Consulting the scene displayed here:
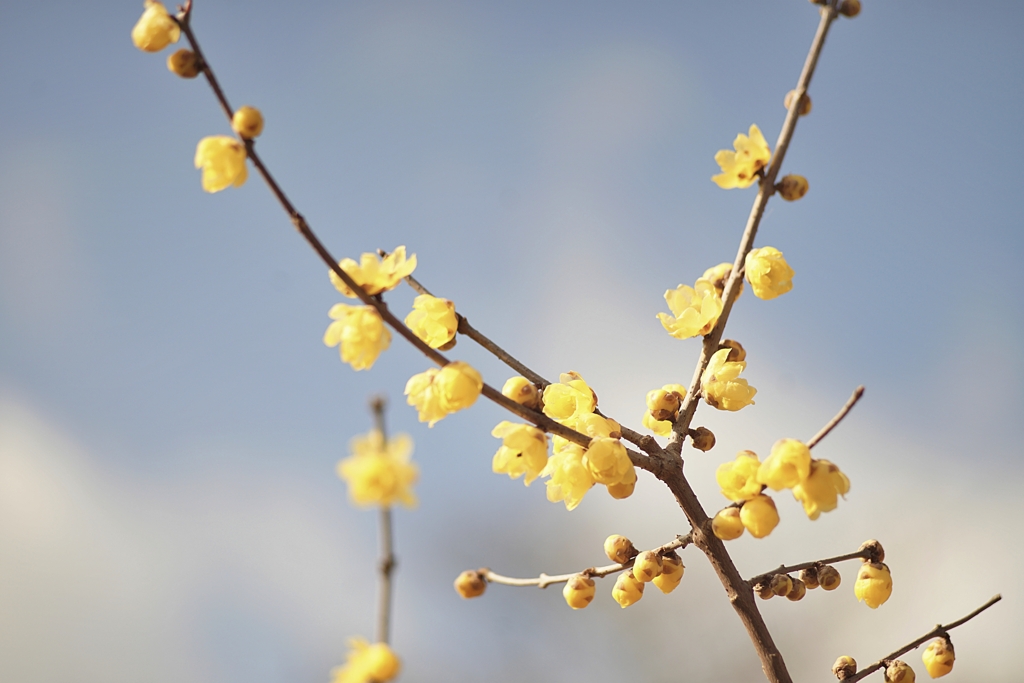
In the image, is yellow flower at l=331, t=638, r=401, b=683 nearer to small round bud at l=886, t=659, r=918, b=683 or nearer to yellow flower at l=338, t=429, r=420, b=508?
yellow flower at l=338, t=429, r=420, b=508

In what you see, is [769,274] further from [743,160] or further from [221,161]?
[221,161]

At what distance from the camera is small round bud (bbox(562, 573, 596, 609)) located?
25.7 inches

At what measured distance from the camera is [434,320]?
2.06 ft

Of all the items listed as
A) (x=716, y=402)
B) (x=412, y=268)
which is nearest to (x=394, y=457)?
(x=412, y=268)

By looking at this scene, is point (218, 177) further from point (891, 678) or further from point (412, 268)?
point (891, 678)

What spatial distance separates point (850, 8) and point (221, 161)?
504mm

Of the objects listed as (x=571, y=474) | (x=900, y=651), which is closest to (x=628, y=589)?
(x=571, y=474)

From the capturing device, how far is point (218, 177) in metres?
0.51

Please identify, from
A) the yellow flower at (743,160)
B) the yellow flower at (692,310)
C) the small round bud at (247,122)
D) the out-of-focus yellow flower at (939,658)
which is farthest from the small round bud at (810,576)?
the small round bud at (247,122)

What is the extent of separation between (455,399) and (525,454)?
101 millimetres

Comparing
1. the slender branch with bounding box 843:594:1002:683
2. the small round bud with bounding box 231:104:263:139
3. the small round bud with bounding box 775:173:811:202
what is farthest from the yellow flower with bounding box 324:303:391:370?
the slender branch with bounding box 843:594:1002:683

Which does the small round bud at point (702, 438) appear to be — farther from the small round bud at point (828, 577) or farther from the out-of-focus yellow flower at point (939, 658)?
the out-of-focus yellow flower at point (939, 658)

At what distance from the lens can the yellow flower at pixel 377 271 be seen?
54cm

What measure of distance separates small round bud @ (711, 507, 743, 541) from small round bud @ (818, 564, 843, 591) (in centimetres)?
15
